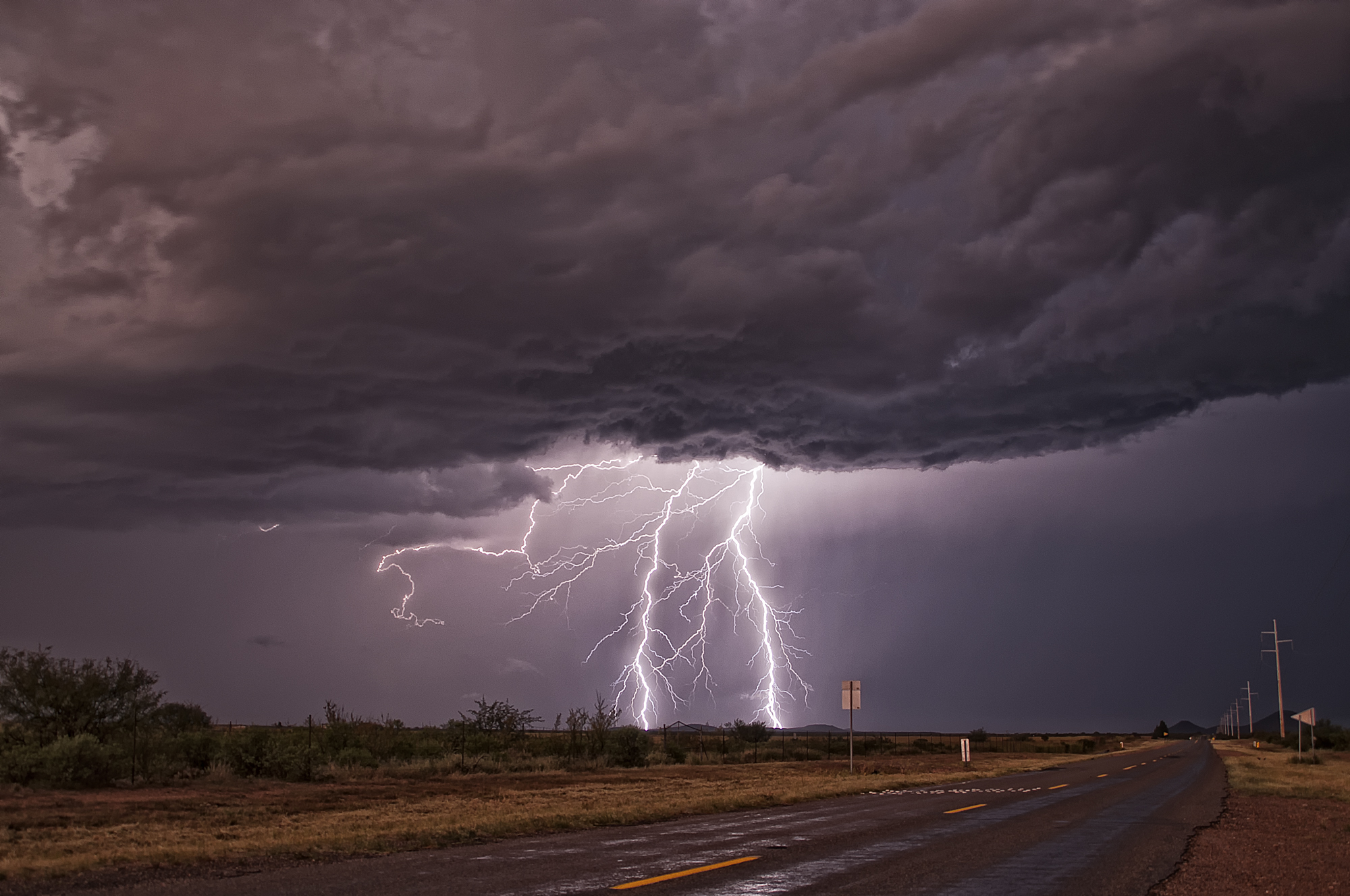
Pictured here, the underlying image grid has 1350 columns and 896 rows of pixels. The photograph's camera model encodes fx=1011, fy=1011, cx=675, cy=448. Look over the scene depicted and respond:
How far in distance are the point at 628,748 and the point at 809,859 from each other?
34012 millimetres

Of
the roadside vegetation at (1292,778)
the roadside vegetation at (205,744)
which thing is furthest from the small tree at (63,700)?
the roadside vegetation at (1292,778)

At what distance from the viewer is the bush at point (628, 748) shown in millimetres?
43969

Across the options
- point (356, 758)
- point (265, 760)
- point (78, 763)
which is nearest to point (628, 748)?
point (356, 758)

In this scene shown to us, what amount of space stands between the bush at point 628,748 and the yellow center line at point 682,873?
107ft

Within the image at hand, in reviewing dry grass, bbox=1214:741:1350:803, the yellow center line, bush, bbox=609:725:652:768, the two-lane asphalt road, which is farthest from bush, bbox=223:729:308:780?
dry grass, bbox=1214:741:1350:803

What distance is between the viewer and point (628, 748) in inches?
1762

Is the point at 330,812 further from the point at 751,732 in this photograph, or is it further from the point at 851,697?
the point at 751,732

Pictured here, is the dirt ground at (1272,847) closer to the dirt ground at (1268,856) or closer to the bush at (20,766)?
the dirt ground at (1268,856)

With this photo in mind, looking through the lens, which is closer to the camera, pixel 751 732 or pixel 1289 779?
pixel 1289 779

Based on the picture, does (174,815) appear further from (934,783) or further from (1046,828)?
(934,783)

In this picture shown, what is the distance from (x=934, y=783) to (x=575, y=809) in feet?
50.6

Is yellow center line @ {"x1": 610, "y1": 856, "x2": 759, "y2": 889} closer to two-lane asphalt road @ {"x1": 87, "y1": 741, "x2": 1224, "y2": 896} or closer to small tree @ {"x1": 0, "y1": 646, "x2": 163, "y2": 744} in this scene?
two-lane asphalt road @ {"x1": 87, "y1": 741, "x2": 1224, "y2": 896}

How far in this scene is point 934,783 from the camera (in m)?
30.8

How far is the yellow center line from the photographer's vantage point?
9789mm
